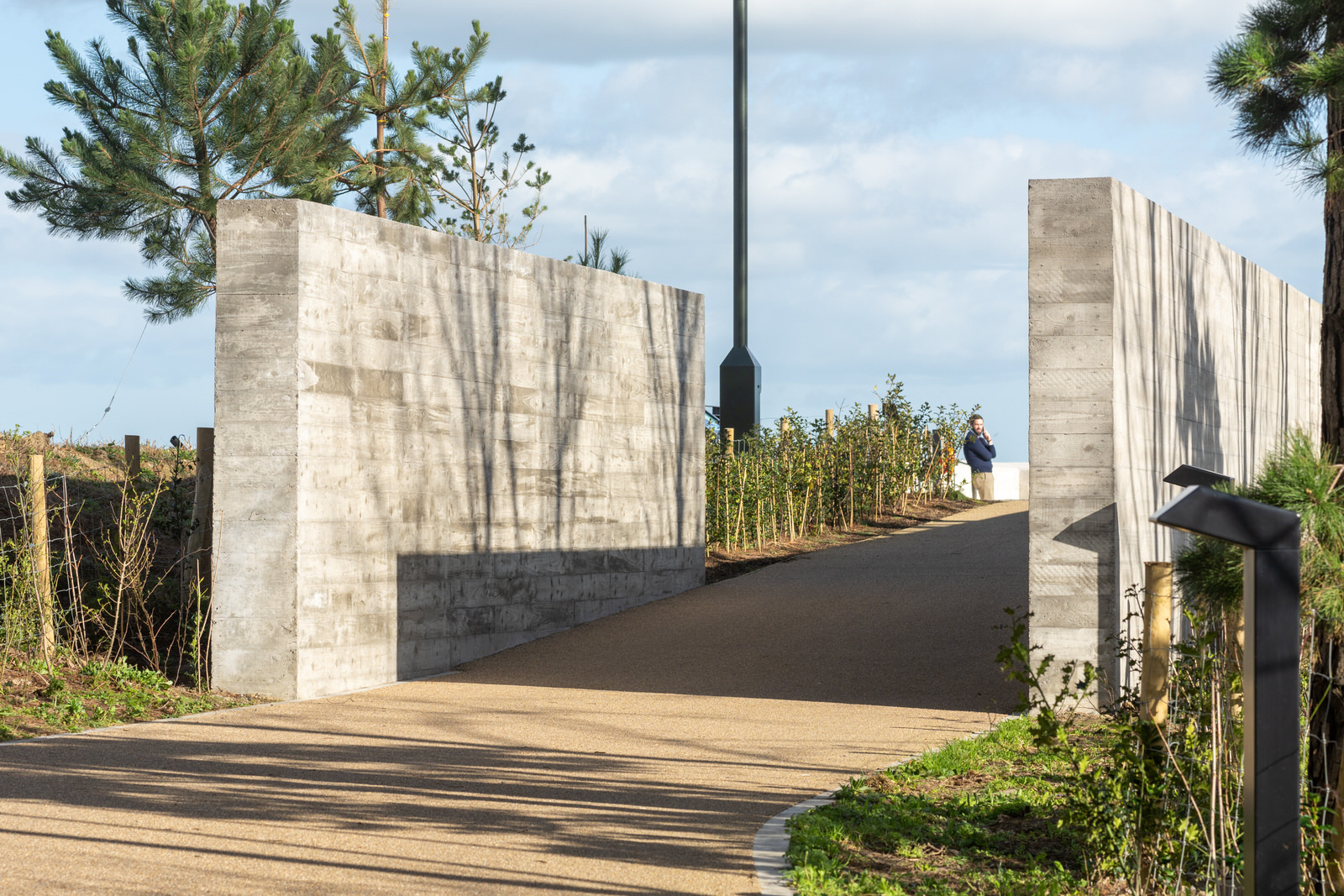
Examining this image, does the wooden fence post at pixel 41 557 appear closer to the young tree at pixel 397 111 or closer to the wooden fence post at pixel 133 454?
the wooden fence post at pixel 133 454

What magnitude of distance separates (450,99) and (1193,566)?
55.8 feet

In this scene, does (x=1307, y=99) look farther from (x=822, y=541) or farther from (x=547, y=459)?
(x=822, y=541)

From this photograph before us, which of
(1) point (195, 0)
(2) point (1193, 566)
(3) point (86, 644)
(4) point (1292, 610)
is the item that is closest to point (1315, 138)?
(2) point (1193, 566)

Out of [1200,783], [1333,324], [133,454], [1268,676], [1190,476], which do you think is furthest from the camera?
[133,454]

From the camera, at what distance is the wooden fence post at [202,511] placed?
Answer: 9.19m

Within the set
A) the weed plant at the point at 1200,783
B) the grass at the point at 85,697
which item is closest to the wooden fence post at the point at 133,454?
the grass at the point at 85,697

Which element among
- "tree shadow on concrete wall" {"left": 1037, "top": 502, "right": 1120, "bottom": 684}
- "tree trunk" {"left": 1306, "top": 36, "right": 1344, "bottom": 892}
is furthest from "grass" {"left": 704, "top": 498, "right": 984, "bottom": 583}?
"tree trunk" {"left": 1306, "top": 36, "right": 1344, "bottom": 892}

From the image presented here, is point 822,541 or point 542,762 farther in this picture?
point 822,541

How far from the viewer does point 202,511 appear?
9258 mm

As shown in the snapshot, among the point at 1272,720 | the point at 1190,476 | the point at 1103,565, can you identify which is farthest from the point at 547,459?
the point at 1272,720

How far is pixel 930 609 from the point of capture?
1129cm

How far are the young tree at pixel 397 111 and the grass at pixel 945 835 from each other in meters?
14.0

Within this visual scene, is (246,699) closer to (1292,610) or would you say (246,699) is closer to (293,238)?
(293,238)

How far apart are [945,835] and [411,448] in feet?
18.6
